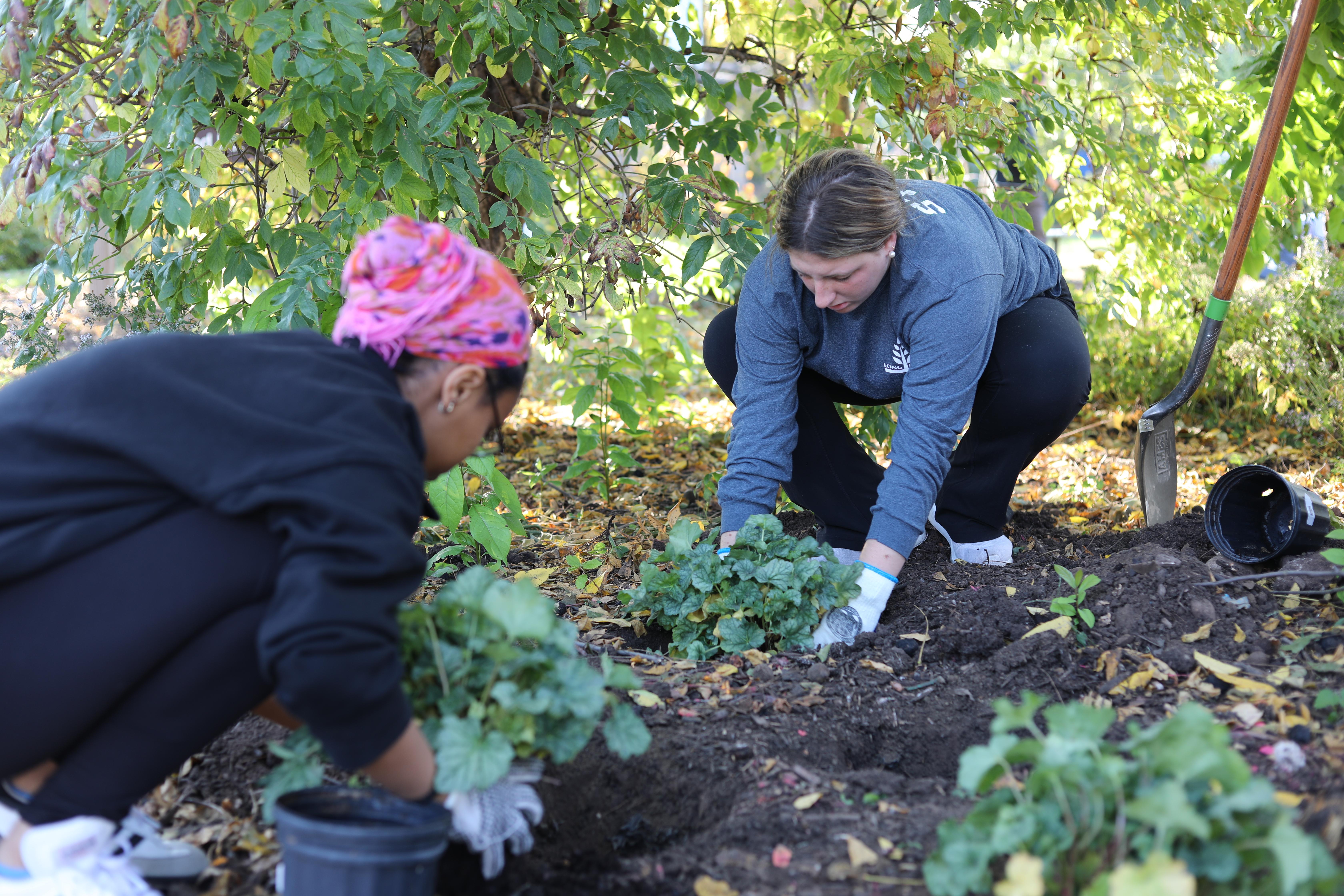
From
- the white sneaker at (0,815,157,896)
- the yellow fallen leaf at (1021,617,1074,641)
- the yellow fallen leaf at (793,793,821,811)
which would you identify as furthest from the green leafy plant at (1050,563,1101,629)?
the white sneaker at (0,815,157,896)

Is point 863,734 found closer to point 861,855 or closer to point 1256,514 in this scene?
point 861,855

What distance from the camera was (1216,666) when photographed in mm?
2139

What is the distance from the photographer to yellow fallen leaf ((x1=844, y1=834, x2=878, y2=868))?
5.11 ft

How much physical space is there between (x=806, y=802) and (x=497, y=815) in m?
0.55

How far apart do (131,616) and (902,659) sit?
1.65 meters

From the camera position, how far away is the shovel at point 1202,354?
317cm

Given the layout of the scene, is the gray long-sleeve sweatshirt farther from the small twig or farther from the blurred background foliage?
the small twig

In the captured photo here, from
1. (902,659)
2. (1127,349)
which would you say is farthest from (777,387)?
(1127,349)

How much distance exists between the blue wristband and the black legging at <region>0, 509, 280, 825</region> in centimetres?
152

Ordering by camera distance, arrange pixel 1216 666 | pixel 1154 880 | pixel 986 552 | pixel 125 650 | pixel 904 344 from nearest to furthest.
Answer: pixel 1154 880 < pixel 125 650 < pixel 1216 666 < pixel 904 344 < pixel 986 552

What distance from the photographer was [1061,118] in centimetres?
349

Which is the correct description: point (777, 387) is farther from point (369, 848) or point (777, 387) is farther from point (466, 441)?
point (369, 848)

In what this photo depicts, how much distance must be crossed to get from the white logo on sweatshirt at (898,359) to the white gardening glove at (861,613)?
59 cm

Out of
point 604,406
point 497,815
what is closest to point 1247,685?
point 497,815
